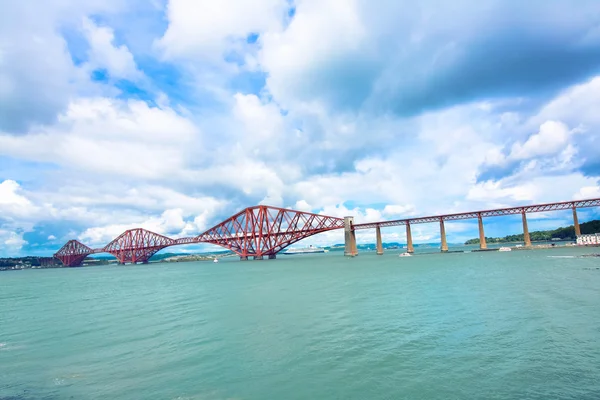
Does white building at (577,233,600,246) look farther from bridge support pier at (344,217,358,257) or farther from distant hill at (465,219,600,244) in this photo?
bridge support pier at (344,217,358,257)

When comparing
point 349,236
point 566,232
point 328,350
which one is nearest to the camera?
point 328,350

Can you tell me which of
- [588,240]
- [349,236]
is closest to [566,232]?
[588,240]

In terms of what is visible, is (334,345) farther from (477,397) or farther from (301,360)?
(477,397)

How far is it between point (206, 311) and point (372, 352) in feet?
50.8

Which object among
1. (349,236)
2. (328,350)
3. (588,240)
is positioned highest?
(349,236)

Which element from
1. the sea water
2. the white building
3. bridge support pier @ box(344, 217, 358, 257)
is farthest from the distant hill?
the sea water

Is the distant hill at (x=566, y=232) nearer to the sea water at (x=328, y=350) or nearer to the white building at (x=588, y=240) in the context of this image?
the white building at (x=588, y=240)

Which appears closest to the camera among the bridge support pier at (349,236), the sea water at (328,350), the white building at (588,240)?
the sea water at (328,350)

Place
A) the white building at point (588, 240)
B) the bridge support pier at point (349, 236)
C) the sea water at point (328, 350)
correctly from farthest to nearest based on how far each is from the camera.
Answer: the bridge support pier at point (349, 236) < the white building at point (588, 240) < the sea water at point (328, 350)

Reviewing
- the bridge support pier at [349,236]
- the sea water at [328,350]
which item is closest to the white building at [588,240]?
the bridge support pier at [349,236]

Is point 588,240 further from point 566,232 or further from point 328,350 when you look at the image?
point 328,350

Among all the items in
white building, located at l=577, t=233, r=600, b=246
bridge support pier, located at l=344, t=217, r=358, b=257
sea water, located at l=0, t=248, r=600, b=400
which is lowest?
sea water, located at l=0, t=248, r=600, b=400

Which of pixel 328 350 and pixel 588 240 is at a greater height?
pixel 588 240

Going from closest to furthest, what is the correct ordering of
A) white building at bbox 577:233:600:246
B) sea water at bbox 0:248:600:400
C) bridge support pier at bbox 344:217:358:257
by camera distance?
sea water at bbox 0:248:600:400, white building at bbox 577:233:600:246, bridge support pier at bbox 344:217:358:257
